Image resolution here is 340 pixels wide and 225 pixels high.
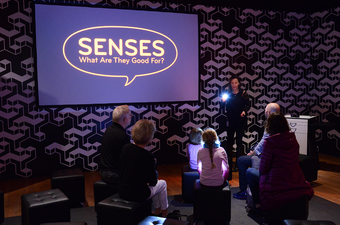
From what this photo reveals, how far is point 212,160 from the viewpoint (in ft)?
9.63

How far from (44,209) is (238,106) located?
3.82 metres

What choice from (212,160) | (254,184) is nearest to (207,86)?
(254,184)

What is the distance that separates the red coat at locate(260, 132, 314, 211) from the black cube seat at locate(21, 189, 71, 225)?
2.03m

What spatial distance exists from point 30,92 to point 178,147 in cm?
289

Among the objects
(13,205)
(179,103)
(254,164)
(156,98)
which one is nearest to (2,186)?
(13,205)

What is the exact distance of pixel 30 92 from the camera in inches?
188

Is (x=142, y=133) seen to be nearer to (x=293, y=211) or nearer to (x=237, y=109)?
(x=293, y=211)

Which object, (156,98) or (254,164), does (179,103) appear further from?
(254,164)

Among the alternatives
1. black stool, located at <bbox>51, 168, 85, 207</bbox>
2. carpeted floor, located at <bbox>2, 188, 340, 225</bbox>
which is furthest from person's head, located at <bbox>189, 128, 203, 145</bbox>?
black stool, located at <bbox>51, 168, 85, 207</bbox>

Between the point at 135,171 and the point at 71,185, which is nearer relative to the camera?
the point at 135,171

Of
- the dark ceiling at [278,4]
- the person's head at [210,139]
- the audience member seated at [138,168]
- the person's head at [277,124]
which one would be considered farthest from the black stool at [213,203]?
the dark ceiling at [278,4]

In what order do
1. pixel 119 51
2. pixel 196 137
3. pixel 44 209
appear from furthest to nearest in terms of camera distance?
1. pixel 119 51
2. pixel 196 137
3. pixel 44 209

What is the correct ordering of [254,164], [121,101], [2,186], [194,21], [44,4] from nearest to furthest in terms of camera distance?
[254,164]
[2,186]
[44,4]
[121,101]
[194,21]

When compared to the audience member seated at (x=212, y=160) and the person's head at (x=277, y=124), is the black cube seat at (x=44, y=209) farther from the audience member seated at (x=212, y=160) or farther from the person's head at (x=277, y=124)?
the person's head at (x=277, y=124)
